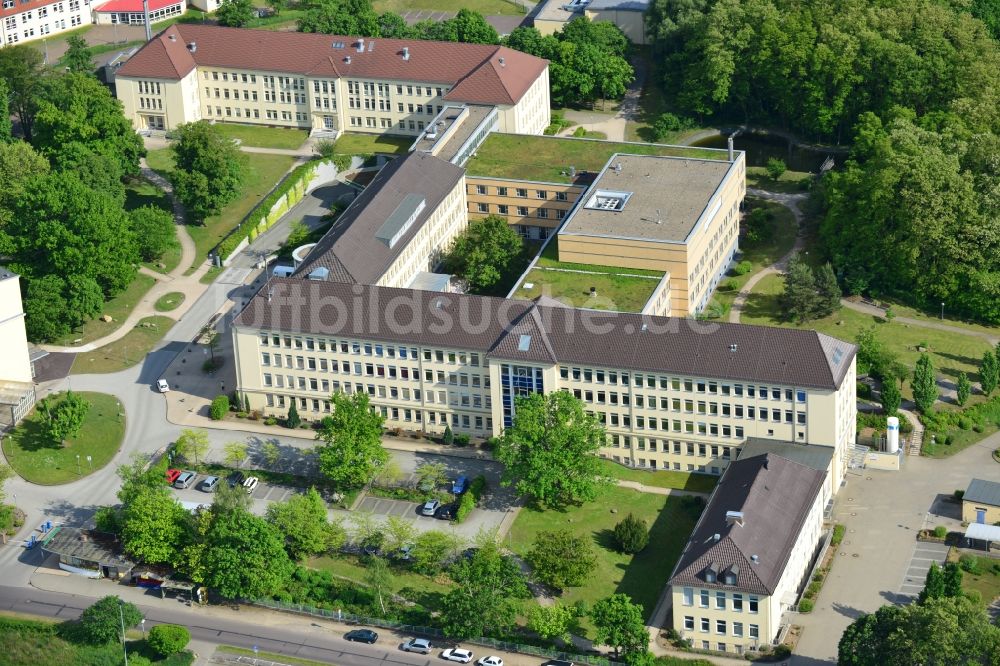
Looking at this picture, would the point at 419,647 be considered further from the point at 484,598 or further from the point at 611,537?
the point at 611,537

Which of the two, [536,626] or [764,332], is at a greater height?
[764,332]

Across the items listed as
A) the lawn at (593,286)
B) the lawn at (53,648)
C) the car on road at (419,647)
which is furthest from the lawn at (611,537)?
the lawn at (53,648)

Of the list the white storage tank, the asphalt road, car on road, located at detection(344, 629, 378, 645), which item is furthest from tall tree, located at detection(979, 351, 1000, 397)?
car on road, located at detection(344, 629, 378, 645)

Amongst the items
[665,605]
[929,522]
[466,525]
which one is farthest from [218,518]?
[929,522]

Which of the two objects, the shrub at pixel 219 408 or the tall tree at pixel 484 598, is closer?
the tall tree at pixel 484 598

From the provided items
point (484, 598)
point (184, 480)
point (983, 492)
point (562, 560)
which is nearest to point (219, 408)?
point (184, 480)

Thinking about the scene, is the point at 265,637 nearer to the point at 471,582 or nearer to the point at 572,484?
the point at 471,582

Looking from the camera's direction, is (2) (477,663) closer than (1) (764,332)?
Yes

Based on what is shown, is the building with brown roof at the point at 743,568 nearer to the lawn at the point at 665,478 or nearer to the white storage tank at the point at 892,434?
the lawn at the point at 665,478
